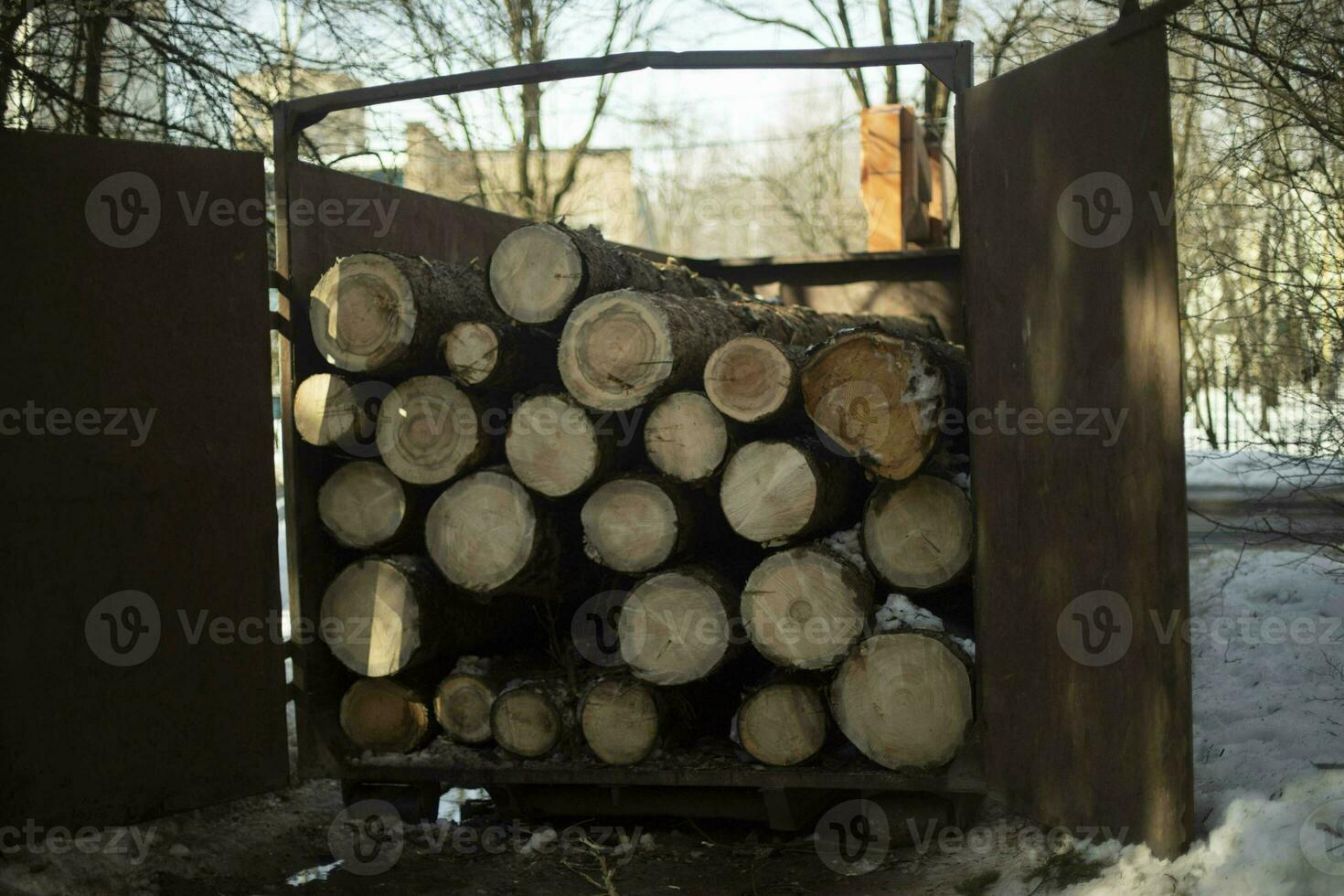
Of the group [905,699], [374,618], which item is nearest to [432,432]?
[374,618]

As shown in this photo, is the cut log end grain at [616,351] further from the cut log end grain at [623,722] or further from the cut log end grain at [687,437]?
the cut log end grain at [623,722]

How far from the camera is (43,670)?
380cm

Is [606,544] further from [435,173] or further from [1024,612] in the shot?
[435,173]

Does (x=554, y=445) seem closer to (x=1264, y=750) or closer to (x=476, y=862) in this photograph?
(x=476, y=862)

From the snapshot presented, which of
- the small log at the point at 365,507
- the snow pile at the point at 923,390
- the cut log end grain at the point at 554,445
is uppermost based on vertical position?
the snow pile at the point at 923,390

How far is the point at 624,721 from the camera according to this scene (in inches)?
163

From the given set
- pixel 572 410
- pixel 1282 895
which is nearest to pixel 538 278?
pixel 572 410

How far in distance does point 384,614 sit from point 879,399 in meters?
1.92

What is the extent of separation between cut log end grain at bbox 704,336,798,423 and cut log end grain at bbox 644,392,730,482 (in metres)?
0.09

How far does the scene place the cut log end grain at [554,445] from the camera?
410 cm

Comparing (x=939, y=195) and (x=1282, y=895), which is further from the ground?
(x=939, y=195)

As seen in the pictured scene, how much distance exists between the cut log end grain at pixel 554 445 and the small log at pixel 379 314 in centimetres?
45

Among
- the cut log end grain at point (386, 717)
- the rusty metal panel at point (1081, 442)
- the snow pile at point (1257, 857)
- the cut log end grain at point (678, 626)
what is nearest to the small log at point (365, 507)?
the cut log end grain at point (386, 717)

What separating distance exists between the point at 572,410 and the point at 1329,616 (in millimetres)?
3778
